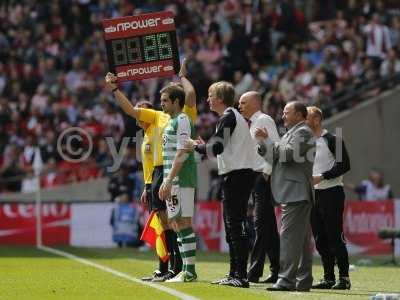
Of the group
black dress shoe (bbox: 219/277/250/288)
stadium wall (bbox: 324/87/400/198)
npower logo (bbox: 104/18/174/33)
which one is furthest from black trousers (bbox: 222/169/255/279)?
stadium wall (bbox: 324/87/400/198)

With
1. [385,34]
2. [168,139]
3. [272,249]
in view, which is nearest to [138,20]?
[168,139]

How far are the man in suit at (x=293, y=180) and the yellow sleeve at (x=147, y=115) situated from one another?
2391 millimetres

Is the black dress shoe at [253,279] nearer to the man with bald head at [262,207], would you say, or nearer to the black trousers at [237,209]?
the man with bald head at [262,207]

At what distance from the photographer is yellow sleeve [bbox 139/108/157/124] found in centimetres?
1550

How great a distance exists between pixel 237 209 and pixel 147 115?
2.07 m

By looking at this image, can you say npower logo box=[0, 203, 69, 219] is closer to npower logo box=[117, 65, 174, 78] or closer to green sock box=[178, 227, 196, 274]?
npower logo box=[117, 65, 174, 78]

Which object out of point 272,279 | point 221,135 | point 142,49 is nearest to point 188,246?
point 272,279

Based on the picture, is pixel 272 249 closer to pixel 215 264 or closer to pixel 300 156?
pixel 300 156

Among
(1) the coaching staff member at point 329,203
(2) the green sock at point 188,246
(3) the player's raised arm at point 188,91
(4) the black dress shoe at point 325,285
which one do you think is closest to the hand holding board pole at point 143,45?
(3) the player's raised arm at point 188,91

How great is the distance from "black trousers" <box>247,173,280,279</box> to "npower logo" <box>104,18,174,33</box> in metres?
2.37

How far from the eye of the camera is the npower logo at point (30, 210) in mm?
26828

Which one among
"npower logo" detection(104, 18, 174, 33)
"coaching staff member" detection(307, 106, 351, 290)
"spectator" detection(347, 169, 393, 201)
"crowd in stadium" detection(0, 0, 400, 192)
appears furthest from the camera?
"crowd in stadium" detection(0, 0, 400, 192)

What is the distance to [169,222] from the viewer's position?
15375mm

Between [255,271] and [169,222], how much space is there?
1.22 m
